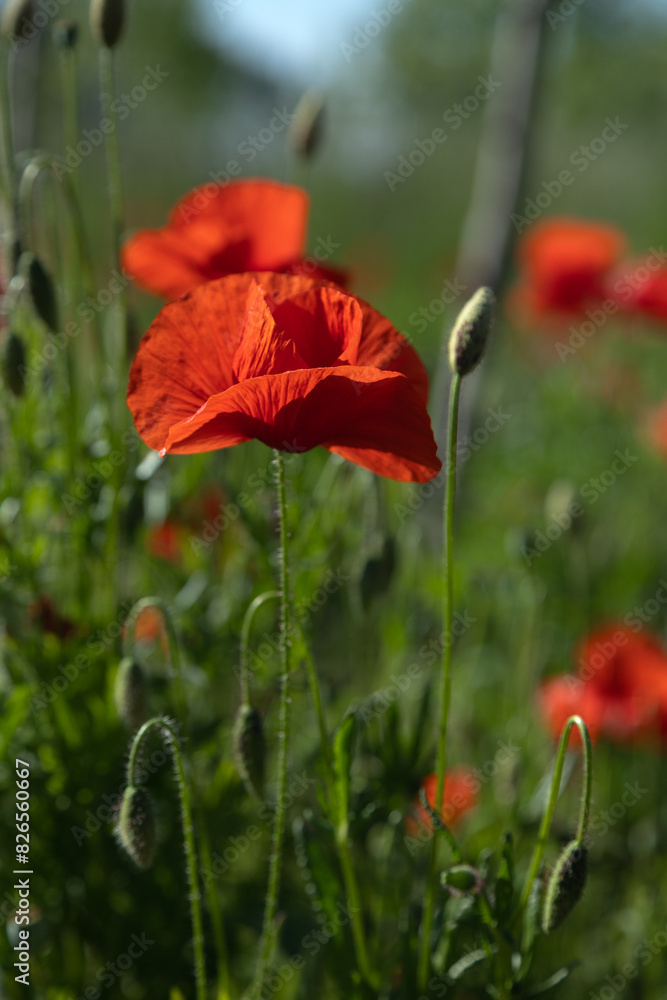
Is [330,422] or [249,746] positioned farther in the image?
[249,746]

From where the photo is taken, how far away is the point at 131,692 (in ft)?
3.70

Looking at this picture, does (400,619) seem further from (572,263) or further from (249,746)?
(572,263)

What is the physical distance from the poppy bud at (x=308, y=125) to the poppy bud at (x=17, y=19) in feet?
1.49

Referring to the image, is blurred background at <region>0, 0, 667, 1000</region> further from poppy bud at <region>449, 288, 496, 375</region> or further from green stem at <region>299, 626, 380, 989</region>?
poppy bud at <region>449, 288, 496, 375</region>

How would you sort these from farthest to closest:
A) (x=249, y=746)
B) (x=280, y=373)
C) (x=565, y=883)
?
(x=249, y=746) < (x=565, y=883) < (x=280, y=373)

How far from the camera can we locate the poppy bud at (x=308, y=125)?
158 centimetres

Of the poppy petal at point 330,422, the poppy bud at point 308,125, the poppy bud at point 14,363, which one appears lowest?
the poppy bud at point 14,363

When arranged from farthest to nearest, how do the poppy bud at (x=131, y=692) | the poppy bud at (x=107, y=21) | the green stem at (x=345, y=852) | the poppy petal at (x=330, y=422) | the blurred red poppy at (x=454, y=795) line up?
the blurred red poppy at (x=454, y=795)
the poppy bud at (x=107, y=21)
the poppy bud at (x=131, y=692)
the green stem at (x=345, y=852)
the poppy petal at (x=330, y=422)

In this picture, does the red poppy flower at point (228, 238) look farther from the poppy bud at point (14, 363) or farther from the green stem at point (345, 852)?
the green stem at point (345, 852)

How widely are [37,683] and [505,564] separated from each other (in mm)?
1730

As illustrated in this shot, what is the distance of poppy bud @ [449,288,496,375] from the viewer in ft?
3.02

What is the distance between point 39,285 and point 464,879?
851 millimetres

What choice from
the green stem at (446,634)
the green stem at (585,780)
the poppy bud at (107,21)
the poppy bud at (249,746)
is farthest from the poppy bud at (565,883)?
the poppy bud at (107,21)

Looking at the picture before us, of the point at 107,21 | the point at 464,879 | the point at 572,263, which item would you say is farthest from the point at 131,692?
the point at 572,263
